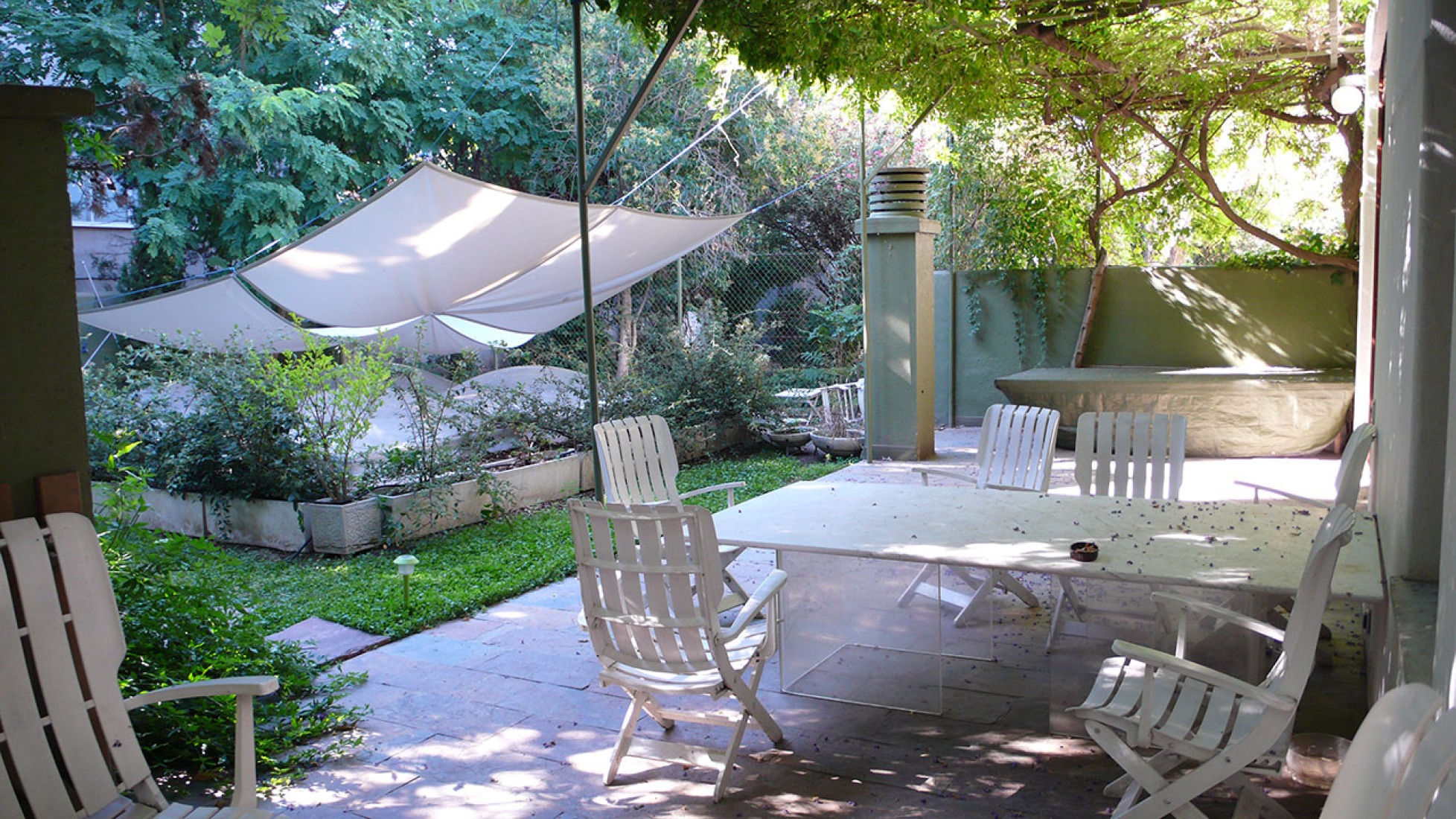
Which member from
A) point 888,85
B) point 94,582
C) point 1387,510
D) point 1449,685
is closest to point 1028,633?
point 1387,510

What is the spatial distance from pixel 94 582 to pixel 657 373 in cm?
707

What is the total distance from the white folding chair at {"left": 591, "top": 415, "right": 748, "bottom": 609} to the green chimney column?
379 cm

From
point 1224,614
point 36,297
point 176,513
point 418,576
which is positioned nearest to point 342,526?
point 418,576

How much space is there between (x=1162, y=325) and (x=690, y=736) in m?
8.26

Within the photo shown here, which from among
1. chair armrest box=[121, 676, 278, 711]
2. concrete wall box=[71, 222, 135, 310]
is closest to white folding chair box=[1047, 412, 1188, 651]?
chair armrest box=[121, 676, 278, 711]

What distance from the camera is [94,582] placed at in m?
2.39

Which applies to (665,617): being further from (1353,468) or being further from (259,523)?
(259,523)

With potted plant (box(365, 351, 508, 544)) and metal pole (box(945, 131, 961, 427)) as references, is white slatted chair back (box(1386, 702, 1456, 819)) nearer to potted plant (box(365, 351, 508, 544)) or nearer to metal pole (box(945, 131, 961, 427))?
potted plant (box(365, 351, 508, 544))

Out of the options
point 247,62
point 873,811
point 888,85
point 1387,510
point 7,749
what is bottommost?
point 873,811

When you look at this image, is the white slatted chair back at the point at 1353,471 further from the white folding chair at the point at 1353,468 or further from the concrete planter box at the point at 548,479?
the concrete planter box at the point at 548,479

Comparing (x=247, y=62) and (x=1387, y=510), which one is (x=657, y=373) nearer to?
(x=1387, y=510)

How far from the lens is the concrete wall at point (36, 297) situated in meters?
2.56

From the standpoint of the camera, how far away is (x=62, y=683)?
90.2 inches

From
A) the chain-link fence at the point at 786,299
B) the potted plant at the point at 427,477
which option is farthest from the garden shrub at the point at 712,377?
the chain-link fence at the point at 786,299
